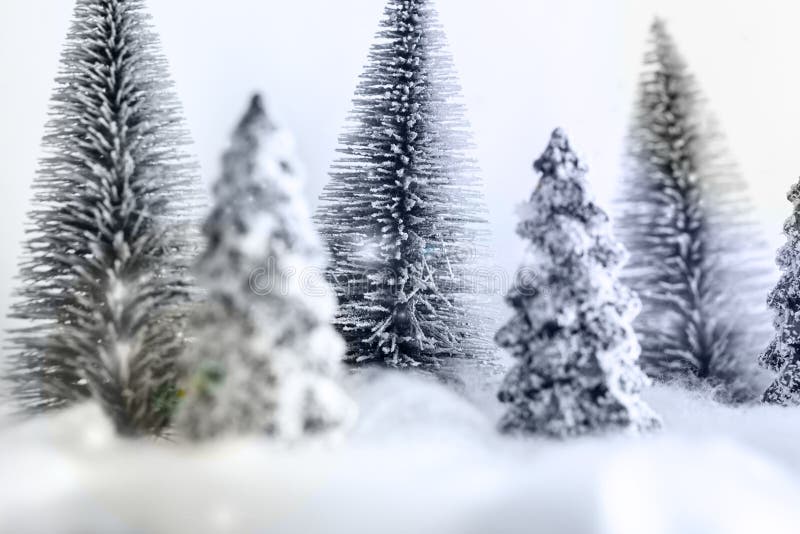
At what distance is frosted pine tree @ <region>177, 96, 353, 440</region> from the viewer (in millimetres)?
6359

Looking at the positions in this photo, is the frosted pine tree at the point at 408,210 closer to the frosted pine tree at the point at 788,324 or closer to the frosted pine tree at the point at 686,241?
the frosted pine tree at the point at 686,241

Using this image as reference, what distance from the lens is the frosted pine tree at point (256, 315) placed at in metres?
6.36

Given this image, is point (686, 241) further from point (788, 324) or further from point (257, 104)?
point (257, 104)

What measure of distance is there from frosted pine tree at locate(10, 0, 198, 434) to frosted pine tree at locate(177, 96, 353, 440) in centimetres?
215

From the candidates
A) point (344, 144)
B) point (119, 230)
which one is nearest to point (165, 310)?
point (119, 230)

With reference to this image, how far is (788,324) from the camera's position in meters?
9.89

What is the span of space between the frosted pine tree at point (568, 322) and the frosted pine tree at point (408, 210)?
2.70 m

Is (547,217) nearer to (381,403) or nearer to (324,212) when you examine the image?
(381,403)

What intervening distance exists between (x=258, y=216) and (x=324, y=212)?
4322mm

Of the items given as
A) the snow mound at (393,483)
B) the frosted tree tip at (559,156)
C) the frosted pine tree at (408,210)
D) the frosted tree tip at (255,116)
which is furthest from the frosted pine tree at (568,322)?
the frosted tree tip at (255,116)

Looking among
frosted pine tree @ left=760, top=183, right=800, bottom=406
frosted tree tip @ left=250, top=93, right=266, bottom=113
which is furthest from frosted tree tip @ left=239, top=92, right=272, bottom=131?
frosted pine tree @ left=760, top=183, right=800, bottom=406

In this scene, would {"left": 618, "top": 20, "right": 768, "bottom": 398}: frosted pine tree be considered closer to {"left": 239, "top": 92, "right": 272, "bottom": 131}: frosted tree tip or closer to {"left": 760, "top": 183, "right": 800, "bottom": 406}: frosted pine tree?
{"left": 760, "top": 183, "right": 800, "bottom": 406}: frosted pine tree

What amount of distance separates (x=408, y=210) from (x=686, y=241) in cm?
499

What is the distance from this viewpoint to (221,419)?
6.36m
